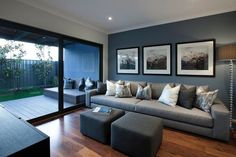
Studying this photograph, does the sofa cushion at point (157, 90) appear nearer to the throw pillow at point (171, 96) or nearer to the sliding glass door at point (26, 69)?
the throw pillow at point (171, 96)

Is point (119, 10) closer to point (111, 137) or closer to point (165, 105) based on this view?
point (165, 105)

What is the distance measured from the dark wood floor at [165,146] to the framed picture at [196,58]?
1.58 metres

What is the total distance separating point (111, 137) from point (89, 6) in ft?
8.83

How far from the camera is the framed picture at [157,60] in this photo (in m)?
3.80

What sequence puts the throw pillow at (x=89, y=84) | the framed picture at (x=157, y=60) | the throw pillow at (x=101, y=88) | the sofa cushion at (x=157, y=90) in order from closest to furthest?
the sofa cushion at (x=157, y=90) < the framed picture at (x=157, y=60) < the throw pillow at (x=101, y=88) < the throw pillow at (x=89, y=84)

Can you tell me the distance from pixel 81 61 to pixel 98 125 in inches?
139

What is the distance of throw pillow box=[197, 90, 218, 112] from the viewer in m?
2.54

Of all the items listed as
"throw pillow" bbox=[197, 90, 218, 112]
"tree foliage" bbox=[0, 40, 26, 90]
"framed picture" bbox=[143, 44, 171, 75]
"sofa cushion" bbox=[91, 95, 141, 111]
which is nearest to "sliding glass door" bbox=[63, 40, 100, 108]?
"sofa cushion" bbox=[91, 95, 141, 111]

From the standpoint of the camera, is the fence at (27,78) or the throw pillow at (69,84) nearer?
the fence at (27,78)

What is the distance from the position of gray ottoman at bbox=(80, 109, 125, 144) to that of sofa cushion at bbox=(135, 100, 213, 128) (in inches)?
27.3

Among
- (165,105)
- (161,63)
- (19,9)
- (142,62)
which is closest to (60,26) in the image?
(19,9)

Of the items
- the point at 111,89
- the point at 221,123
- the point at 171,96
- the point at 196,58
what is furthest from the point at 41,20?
the point at 221,123

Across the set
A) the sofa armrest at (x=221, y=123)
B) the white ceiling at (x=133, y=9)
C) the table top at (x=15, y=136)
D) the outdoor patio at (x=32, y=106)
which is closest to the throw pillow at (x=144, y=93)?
the sofa armrest at (x=221, y=123)

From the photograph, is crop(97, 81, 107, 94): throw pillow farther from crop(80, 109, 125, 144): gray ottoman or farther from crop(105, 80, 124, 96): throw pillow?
crop(80, 109, 125, 144): gray ottoman
